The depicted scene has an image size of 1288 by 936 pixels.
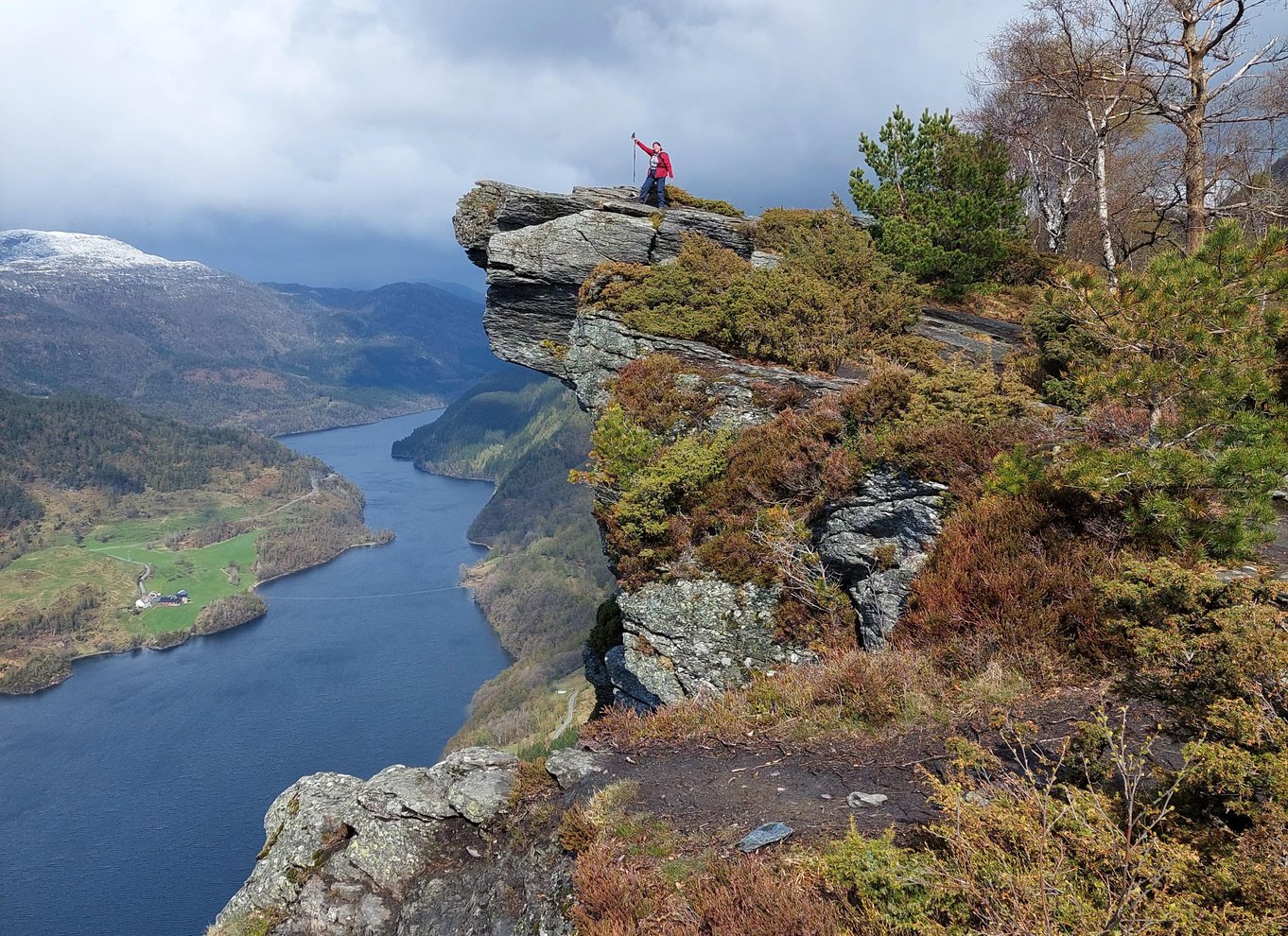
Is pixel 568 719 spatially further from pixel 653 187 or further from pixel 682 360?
pixel 682 360

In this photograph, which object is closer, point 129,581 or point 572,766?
point 572,766

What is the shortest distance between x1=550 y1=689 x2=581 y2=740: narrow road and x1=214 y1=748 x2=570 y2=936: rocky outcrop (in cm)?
9278

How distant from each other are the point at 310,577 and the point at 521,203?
203 meters

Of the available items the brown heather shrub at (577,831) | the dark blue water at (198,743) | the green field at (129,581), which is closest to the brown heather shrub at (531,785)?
the brown heather shrub at (577,831)

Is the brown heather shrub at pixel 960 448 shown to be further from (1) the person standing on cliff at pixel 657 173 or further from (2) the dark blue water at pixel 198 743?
(2) the dark blue water at pixel 198 743

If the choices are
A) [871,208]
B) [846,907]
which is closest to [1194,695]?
[846,907]

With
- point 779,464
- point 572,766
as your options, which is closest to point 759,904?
point 572,766

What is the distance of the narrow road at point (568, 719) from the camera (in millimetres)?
99387

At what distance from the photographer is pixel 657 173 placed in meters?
26.8

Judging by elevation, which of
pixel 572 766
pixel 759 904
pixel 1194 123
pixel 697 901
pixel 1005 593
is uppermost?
pixel 1194 123

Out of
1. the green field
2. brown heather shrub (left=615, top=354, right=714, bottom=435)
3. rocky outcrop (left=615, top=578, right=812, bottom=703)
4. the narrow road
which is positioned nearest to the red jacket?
brown heather shrub (left=615, top=354, right=714, bottom=435)

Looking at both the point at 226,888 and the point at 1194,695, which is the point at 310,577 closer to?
the point at 226,888

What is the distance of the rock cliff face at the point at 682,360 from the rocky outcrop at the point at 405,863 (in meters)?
4.20

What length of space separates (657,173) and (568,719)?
98.1 metres
